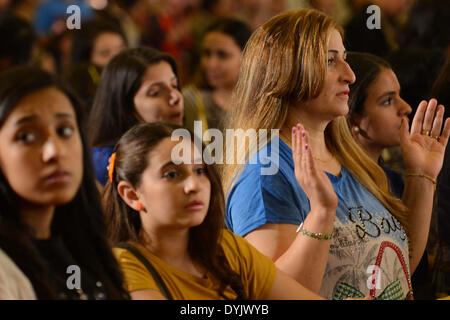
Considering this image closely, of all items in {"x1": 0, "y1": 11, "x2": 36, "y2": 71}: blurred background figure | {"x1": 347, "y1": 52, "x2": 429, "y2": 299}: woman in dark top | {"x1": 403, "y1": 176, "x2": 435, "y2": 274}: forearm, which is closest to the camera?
{"x1": 403, "y1": 176, "x2": 435, "y2": 274}: forearm

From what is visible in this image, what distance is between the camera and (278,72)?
1771mm

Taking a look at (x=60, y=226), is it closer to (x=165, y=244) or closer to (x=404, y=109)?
(x=165, y=244)

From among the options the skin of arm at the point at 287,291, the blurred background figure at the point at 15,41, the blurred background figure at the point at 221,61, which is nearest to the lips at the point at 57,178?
the skin of arm at the point at 287,291

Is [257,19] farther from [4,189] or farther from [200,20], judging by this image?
[4,189]

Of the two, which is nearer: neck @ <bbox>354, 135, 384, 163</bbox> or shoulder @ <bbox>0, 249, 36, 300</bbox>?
shoulder @ <bbox>0, 249, 36, 300</bbox>

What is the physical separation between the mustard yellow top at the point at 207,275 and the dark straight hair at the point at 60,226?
0.05m

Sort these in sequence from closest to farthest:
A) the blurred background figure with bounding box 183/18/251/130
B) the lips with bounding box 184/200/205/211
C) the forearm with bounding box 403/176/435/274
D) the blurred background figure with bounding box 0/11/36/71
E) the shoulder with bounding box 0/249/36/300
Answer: the shoulder with bounding box 0/249/36/300 < the lips with bounding box 184/200/205/211 < the forearm with bounding box 403/176/435/274 < the blurred background figure with bounding box 0/11/36/71 < the blurred background figure with bounding box 183/18/251/130

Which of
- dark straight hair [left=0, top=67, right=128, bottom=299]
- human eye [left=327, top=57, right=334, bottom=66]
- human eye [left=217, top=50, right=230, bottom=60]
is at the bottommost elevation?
dark straight hair [left=0, top=67, right=128, bottom=299]

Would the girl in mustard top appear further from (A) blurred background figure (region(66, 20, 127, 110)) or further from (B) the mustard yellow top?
(A) blurred background figure (region(66, 20, 127, 110))

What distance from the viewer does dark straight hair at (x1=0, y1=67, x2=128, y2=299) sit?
1181 millimetres

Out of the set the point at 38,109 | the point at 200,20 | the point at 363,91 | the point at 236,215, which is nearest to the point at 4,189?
the point at 38,109

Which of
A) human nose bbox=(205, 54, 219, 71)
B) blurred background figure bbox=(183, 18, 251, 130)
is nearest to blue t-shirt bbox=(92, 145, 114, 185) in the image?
blurred background figure bbox=(183, 18, 251, 130)

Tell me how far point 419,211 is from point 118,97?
3.32 ft

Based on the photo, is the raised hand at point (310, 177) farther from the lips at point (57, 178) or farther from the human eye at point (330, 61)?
the lips at point (57, 178)
